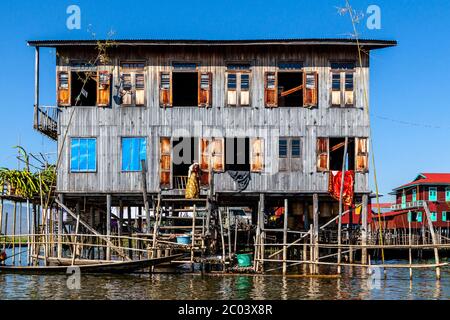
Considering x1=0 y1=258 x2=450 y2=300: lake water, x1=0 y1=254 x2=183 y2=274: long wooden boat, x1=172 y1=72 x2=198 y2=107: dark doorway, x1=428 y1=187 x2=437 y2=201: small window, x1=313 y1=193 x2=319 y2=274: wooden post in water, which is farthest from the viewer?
x1=428 y1=187 x2=437 y2=201: small window

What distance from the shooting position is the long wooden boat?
83.1 feet

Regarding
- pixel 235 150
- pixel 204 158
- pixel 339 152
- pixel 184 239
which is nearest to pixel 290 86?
pixel 339 152

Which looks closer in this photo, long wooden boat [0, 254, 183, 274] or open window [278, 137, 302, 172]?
long wooden boat [0, 254, 183, 274]

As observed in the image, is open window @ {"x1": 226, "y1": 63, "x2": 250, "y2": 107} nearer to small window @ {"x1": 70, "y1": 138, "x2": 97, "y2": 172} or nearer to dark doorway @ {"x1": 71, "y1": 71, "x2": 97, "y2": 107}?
dark doorway @ {"x1": 71, "y1": 71, "x2": 97, "y2": 107}

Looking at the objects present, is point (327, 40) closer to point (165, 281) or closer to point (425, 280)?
point (425, 280)

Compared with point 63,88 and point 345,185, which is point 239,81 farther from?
point 63,88

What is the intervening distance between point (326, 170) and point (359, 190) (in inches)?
71.6

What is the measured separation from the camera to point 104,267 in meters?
26.0

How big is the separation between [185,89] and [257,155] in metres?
Answer: 8.29

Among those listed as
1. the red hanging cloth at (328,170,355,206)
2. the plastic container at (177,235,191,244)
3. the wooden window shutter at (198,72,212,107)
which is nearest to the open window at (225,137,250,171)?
the wooden window shutter at (198,72,212,107)

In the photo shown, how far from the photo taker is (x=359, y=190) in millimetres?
31922

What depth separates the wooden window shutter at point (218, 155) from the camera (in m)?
31.7

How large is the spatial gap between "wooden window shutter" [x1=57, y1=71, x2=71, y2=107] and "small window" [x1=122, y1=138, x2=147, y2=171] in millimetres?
3178
